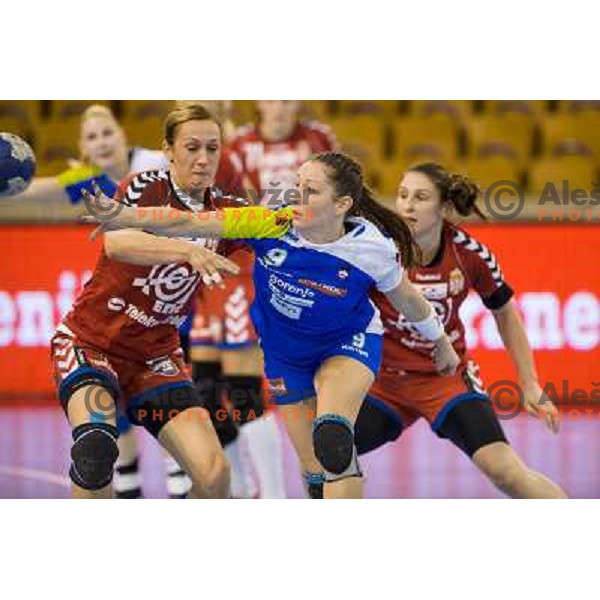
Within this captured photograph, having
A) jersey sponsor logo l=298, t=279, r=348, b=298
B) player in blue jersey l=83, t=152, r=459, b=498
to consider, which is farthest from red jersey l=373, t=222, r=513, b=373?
jersey sponsor logo l=298, t=279, r=348, b=298

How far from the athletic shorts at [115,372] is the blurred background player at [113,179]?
2.04ft

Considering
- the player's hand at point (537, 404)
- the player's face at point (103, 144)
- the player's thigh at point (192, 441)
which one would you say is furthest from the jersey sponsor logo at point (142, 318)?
the player's face at point (103, 144)

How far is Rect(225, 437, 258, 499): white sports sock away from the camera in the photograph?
23.3 feet

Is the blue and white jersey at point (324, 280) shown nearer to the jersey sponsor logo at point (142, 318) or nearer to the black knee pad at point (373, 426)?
the jersey sponsor logo at point (142, 318)

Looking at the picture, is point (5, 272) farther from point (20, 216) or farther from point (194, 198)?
point (194, 198)

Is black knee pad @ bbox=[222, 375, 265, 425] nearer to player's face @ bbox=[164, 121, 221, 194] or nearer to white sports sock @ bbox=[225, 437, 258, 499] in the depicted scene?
white sports sock @ bbox=[225, 437, 258, 499]

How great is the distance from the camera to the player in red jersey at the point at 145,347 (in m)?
5.68

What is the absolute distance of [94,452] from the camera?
5625mm

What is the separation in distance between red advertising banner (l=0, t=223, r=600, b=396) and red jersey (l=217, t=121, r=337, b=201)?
1118mm

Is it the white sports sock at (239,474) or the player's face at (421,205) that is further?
the white sports sock at (239,474)

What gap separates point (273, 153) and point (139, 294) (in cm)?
291

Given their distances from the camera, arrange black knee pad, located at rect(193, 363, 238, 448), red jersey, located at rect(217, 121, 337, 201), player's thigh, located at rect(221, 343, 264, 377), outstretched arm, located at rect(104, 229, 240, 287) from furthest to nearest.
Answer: red jersey, located at rect(217, 121, 337, 201)
player's thigh, located at rect(221, 343, 264, 377)
black knee pad, located at rect(193, 363, 238, 448)
outstretched arm, located at rect(104, 229, 240, 287)
